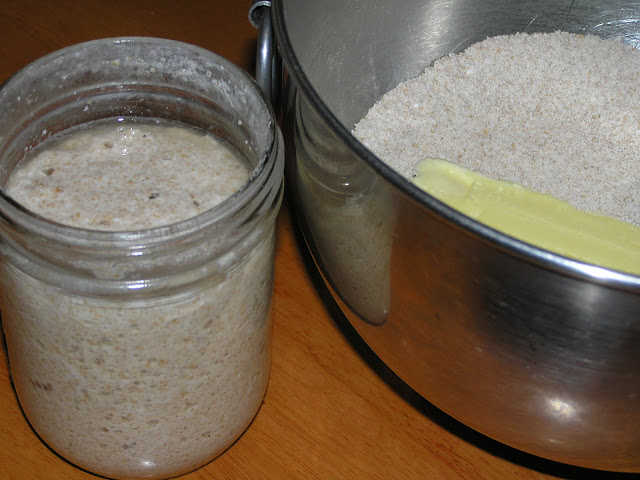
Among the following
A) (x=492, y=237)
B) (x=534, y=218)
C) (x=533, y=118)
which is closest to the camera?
(x=492, y=237)

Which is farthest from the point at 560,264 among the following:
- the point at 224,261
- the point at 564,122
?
the point at 564,122

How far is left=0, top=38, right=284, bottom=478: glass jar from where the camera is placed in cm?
42

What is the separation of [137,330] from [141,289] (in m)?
0.03

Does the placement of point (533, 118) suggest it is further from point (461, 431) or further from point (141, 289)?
point (141, 289)

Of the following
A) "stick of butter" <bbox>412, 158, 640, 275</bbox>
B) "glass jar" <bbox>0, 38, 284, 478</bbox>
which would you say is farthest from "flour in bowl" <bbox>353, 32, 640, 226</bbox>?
"glass jar" <bbox>0, 38, 284, 478</bbox>

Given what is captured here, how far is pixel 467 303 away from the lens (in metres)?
0.43

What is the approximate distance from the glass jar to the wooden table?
2 cm

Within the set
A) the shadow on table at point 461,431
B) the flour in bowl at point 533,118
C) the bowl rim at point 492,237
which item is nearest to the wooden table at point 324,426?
the shadow on table at point 461,431

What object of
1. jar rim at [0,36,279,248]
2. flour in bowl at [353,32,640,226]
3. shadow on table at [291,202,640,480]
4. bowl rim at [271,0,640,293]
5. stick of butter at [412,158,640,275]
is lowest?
shadow on table at [291,202,640,480]

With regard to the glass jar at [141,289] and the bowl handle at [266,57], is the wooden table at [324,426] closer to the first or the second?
the glass jar at [141,289]

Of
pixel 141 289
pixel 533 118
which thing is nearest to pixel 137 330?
pixel 141 289

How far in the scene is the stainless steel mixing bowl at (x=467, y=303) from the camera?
0.39 metres

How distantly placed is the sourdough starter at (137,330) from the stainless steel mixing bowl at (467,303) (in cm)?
6

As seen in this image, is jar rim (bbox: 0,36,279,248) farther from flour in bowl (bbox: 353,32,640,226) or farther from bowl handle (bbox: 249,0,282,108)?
flour in bowl (bbox: 353,32,640,226)
